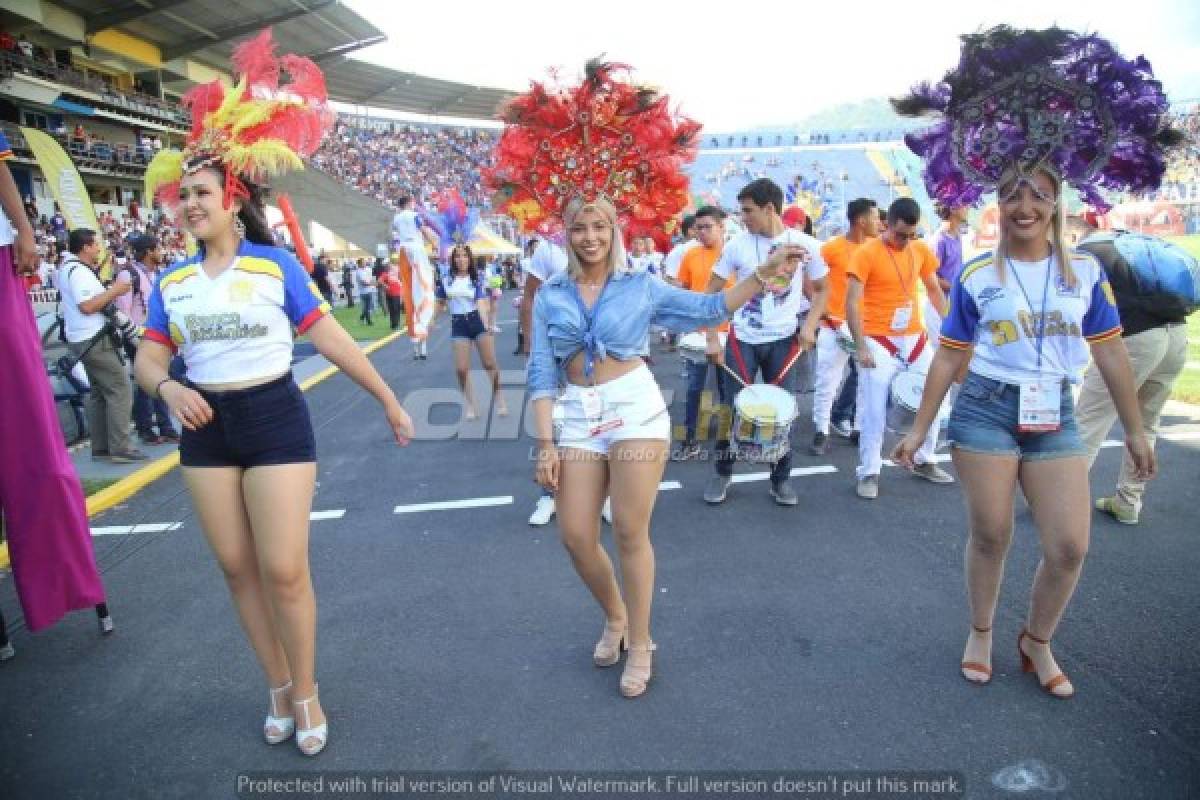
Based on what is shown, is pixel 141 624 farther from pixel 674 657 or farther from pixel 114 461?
pixel 114 461

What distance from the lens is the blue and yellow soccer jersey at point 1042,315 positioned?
2.66 metres

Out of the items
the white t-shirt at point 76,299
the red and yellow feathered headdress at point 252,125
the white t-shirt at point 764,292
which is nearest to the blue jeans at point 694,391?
the white t-shirt at point 764,292

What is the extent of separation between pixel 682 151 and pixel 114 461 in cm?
591

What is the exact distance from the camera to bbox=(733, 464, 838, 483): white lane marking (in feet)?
18.3

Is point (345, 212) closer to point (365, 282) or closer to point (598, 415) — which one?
point (365, 282)

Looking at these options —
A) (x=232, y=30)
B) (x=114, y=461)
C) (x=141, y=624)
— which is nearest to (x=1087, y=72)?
(x=141, y=624)

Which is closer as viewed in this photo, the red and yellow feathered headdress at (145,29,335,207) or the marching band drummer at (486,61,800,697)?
the red and yellow feathered headdress at (145,29,335,207)

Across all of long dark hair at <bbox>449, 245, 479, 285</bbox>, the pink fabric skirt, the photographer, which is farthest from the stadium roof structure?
the pink fabric skirt

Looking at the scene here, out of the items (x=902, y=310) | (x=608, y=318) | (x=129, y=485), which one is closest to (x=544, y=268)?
(x=608, y=318)

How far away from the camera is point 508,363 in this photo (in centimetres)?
1224

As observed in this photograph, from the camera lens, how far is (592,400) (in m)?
2.86

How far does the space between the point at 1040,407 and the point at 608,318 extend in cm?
162

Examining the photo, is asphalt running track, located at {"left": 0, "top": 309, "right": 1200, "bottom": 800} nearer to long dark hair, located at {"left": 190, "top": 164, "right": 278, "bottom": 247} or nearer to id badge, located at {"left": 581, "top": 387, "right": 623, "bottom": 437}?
id badge, located at {"left": 581, "top": 387, "right": 623, "bottom": 437}

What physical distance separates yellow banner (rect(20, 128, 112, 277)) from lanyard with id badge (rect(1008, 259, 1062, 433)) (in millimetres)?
10421
